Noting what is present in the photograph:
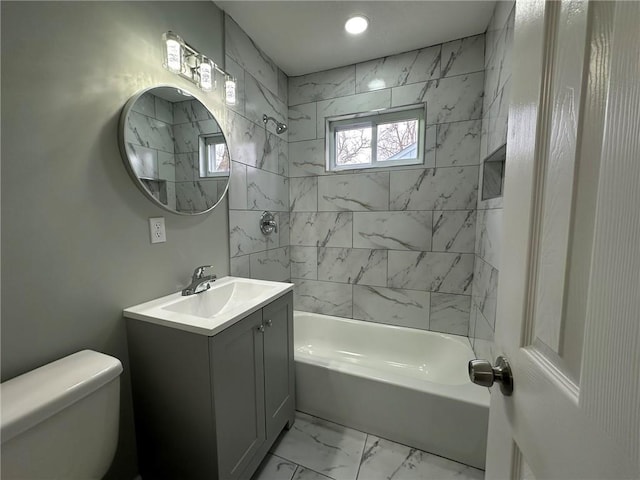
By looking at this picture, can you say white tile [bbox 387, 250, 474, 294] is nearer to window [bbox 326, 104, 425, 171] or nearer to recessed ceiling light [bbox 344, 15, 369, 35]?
window [bbox 326, 104, 425, 171]

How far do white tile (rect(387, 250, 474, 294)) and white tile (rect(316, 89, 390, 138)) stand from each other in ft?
4.03

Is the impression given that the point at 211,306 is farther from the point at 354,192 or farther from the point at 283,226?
the point at 354,192

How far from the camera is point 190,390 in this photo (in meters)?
1.03

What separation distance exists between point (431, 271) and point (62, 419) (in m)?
2.16

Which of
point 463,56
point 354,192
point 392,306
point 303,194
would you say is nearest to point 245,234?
point 303,194

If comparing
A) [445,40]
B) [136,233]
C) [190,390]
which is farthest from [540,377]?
[445,40]

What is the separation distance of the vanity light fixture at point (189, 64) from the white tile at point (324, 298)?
1.73 metres

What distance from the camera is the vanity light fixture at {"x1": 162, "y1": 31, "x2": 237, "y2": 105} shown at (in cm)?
126

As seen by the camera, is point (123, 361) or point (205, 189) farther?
point (205, 189)

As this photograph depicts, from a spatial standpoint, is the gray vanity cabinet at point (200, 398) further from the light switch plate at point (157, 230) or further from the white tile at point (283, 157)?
the white tile at point (283, 157)

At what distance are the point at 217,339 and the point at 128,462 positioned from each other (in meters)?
0.83

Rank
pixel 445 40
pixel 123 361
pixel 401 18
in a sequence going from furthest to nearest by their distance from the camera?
pixel 445 40, pixel 401 18, pixel 123 361

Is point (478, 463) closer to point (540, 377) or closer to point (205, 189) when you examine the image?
point (540, 377)

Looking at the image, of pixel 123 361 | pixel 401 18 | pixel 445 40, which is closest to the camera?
pixel 123 361
